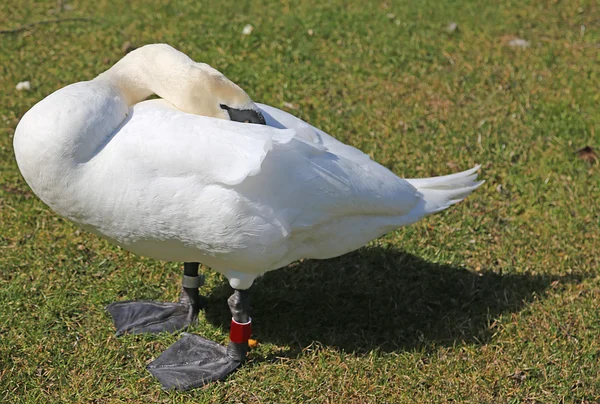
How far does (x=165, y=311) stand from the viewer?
424cm

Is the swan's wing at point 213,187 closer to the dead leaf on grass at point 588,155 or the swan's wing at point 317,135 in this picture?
the swan's wing at point 317,135

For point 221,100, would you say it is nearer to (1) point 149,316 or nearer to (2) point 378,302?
(1) point 149,316

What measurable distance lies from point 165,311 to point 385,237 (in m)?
1.47

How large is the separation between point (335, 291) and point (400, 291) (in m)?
0.38

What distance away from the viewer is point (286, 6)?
24.7 ft

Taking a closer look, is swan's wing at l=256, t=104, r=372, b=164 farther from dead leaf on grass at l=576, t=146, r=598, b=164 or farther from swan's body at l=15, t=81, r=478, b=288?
dead leaf on grass at l=576, t=146, r=598, b=164

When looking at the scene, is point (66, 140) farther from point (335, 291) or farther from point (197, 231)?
point (335, 291)

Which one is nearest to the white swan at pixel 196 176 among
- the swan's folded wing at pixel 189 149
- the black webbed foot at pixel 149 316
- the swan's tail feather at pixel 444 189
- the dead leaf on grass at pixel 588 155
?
the swan's folded wing at pixel 189 149

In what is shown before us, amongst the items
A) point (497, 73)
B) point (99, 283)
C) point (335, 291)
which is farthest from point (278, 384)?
point (497, 73)

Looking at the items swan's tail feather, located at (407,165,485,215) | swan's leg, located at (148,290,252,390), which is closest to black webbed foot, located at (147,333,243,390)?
swan's leg, located at (148,290,252,390)

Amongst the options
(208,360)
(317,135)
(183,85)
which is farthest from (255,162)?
(208,360)

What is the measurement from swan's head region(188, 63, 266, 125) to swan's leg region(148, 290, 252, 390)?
0.86 m

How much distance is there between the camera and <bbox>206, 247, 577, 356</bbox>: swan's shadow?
413cm

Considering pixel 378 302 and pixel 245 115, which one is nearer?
pixel 245 115
